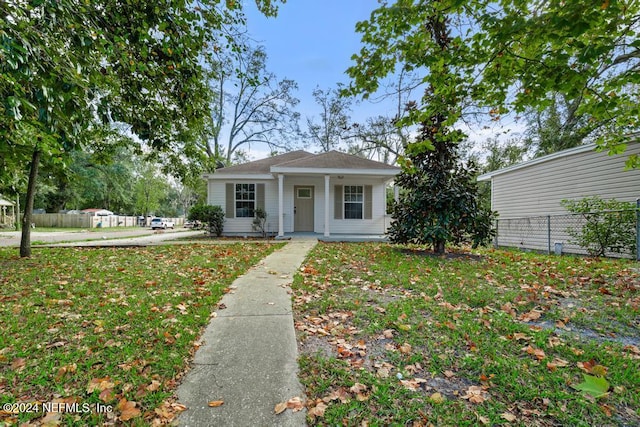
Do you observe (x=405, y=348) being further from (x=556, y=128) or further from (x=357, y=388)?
(x=556, y=128)

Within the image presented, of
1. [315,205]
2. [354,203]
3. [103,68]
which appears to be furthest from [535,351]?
[315,205]

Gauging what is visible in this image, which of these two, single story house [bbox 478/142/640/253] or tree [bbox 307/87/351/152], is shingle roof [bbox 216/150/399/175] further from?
tree [bbox 307/87/351/152]

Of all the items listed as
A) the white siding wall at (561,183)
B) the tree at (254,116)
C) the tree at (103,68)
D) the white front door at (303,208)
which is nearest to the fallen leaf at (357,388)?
the tree at (103,68)

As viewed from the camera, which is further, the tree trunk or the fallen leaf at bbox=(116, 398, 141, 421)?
the tree trunk

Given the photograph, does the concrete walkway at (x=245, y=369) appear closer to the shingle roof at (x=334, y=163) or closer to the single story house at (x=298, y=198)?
the shingle roof at (x=334, y=163)

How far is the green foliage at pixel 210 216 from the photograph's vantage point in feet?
39.7

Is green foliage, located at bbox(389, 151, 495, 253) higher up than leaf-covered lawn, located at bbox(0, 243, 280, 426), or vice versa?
green foliage, located at bbox(389, 151, 495, 253)

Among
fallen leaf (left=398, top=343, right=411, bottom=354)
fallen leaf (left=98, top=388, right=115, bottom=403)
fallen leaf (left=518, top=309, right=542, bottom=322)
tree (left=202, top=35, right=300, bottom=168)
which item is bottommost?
fallen leaf (left=98, top=388, right=115, bottom=403)

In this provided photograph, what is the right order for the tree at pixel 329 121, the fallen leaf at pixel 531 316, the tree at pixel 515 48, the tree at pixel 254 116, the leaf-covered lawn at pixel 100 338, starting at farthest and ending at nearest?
the tree at pixel 329 121
the tree at pixel 254 116
the fallen leaf at pixel 531 316
the tree at pixel 515 48
the leaf-covered lawn at pixel 100 338

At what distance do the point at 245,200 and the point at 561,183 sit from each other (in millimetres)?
12182

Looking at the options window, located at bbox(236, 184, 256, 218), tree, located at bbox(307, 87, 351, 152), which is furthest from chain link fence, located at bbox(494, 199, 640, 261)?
tree, located at bbox(307, 87, 351, 152)

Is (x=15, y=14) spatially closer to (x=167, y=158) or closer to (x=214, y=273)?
(x=167, y=158)

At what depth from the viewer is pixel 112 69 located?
4.16 m

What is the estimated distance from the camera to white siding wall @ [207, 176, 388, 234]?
12703mm
